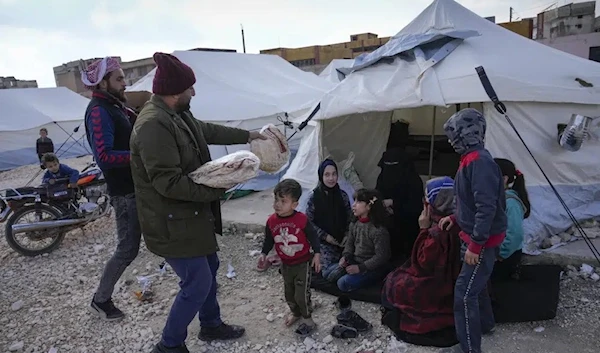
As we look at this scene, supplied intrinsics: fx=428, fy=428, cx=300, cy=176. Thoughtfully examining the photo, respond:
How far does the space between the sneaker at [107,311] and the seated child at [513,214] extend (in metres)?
2.90

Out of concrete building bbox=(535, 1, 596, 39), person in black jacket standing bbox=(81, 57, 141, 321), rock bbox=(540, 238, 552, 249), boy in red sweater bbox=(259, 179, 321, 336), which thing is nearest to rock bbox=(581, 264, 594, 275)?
rock bbox=(540, 238, 552, 249)

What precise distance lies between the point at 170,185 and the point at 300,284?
4.13 feet

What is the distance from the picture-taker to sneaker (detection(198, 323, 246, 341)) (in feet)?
9.63

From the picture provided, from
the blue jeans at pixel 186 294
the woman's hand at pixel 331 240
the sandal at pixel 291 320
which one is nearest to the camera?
the blue jeans at pixel 186 294

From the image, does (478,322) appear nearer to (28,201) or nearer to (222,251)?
(222,251)

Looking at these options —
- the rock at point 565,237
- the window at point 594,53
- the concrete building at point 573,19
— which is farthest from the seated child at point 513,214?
the concrete building at point 573,19

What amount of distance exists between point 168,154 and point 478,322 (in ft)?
6.49

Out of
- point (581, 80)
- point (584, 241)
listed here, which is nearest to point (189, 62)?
point (581, 80)

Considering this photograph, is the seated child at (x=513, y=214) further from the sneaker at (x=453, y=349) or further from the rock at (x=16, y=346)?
the rock at (x=16, y=346)

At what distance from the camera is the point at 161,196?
2.27 metres

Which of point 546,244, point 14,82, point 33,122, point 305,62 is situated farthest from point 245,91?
point 14,82

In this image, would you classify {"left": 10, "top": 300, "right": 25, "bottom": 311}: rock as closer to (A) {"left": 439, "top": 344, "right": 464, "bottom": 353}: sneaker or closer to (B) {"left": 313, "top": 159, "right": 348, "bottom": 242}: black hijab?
(B) {"left": 313, "top": 159, "right": 348, "bottom": 242}: black hijab

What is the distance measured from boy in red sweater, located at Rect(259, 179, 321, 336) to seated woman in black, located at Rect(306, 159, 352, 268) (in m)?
0.85

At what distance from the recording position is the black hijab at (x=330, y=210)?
389cm
